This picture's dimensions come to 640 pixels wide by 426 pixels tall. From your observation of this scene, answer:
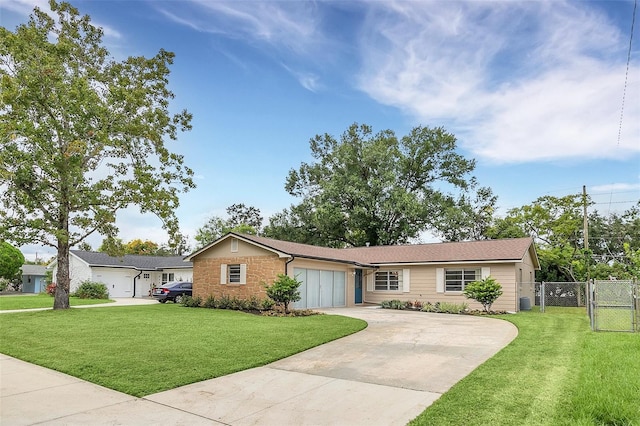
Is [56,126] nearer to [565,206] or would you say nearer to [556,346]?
[556,346]

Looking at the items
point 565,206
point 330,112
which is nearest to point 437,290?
point 330,112

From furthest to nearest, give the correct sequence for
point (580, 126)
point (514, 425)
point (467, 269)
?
point (467, 269) < point (580, 126) < point (514, 425)

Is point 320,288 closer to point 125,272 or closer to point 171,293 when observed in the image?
point 171,293

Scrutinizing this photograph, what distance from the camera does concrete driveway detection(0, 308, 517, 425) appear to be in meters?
5.23

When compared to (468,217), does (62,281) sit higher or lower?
lower

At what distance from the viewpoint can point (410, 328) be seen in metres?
13.5

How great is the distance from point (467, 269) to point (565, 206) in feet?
49.5

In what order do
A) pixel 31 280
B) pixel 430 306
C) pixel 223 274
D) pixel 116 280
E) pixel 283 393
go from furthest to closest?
pixel 31 280
pixel 116 280
pixel 223 274
pixel 430 306
pixel 283 393

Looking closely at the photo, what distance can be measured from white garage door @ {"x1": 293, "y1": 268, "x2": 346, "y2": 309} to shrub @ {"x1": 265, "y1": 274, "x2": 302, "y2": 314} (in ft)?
3.26

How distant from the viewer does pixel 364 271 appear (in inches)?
1013

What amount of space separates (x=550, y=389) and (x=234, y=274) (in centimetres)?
1740

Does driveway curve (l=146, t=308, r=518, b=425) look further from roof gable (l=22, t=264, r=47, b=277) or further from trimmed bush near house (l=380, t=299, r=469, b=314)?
roof gable (l=22, t=264, r=47, b=277)

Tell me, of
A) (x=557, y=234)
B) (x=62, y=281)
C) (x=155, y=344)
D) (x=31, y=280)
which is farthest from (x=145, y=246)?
(x=155, y=344)

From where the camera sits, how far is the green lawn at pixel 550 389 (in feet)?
16.4
